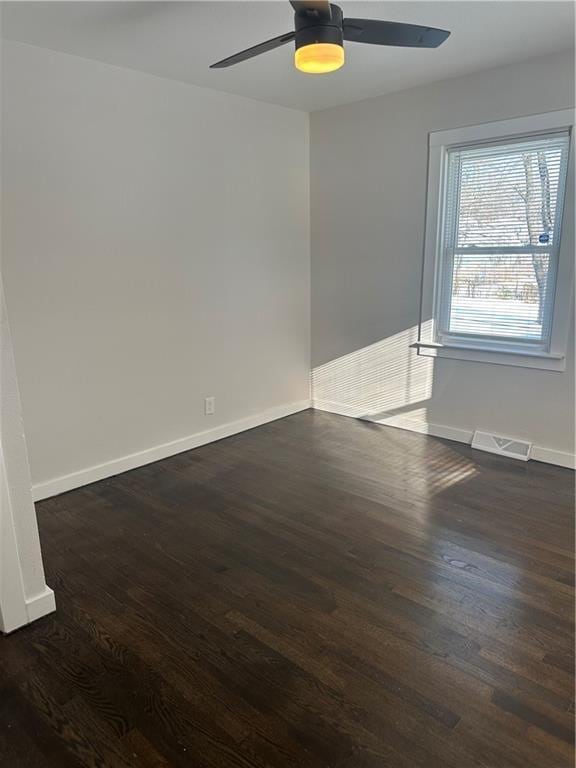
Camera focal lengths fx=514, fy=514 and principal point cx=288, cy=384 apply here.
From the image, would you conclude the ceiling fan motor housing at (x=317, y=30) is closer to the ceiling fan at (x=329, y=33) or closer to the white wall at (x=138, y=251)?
the ceiling fan at (x=329, y=33)

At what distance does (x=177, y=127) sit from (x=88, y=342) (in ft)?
5.05

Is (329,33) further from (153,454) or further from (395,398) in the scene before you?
(395,398)

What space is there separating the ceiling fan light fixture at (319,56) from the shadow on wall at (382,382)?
7.67 ft

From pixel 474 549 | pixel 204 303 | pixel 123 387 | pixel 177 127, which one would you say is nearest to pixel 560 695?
pixel 474 549

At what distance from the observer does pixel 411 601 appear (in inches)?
83.9

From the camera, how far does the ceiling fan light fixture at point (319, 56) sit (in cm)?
185

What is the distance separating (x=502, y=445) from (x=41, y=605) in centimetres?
300

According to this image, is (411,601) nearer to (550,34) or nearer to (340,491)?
(340,491)

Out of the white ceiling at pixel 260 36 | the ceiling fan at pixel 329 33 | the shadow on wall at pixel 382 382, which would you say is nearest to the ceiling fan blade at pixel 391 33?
the ceiling fan at pixel 329 33

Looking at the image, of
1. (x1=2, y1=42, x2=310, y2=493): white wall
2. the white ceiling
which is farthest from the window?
(x1=2, y1=42, x2=310, y2=493): white wall

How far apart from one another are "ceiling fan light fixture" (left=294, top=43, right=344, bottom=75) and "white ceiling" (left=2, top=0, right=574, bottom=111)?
0.57 m

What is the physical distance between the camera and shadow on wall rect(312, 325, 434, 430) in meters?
4.04

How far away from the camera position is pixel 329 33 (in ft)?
6.06

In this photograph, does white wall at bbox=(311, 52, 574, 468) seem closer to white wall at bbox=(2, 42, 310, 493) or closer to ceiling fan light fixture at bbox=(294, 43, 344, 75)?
white wall at bbox=(2, 42, 310, 493)
